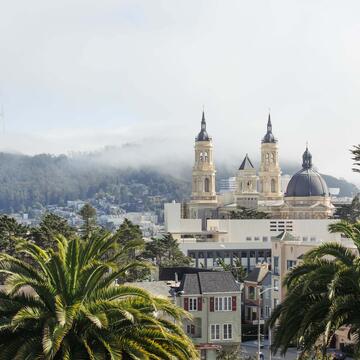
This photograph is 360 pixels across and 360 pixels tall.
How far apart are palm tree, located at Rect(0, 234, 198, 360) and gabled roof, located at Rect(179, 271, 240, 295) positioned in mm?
41117

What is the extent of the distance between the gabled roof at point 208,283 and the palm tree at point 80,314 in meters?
41.1

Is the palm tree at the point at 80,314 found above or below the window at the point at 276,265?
below

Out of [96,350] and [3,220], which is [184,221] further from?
[96,350]

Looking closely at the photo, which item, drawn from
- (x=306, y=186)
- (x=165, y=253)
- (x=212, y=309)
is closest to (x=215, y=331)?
(x=212, y=309)

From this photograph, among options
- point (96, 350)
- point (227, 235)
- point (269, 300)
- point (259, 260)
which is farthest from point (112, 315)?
point (227, 235)

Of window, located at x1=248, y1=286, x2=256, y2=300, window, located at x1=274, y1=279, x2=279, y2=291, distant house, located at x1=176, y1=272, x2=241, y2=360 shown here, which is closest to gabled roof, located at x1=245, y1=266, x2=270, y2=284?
window, located at x1=248, y1=286, x2=256, y2=300

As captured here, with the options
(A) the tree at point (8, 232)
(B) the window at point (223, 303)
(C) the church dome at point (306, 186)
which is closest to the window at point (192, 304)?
(B) the window at point (223, 303)

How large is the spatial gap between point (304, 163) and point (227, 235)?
44754 millimetres

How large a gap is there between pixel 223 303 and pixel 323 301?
39.0 m

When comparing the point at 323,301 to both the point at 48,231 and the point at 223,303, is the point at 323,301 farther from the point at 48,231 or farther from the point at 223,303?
the point at 48,231

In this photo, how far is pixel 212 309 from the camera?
2429 inches

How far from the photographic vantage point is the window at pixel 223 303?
203 feet

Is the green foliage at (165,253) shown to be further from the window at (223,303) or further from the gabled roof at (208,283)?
the window at (223,303)

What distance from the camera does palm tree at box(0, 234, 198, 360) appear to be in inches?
771
